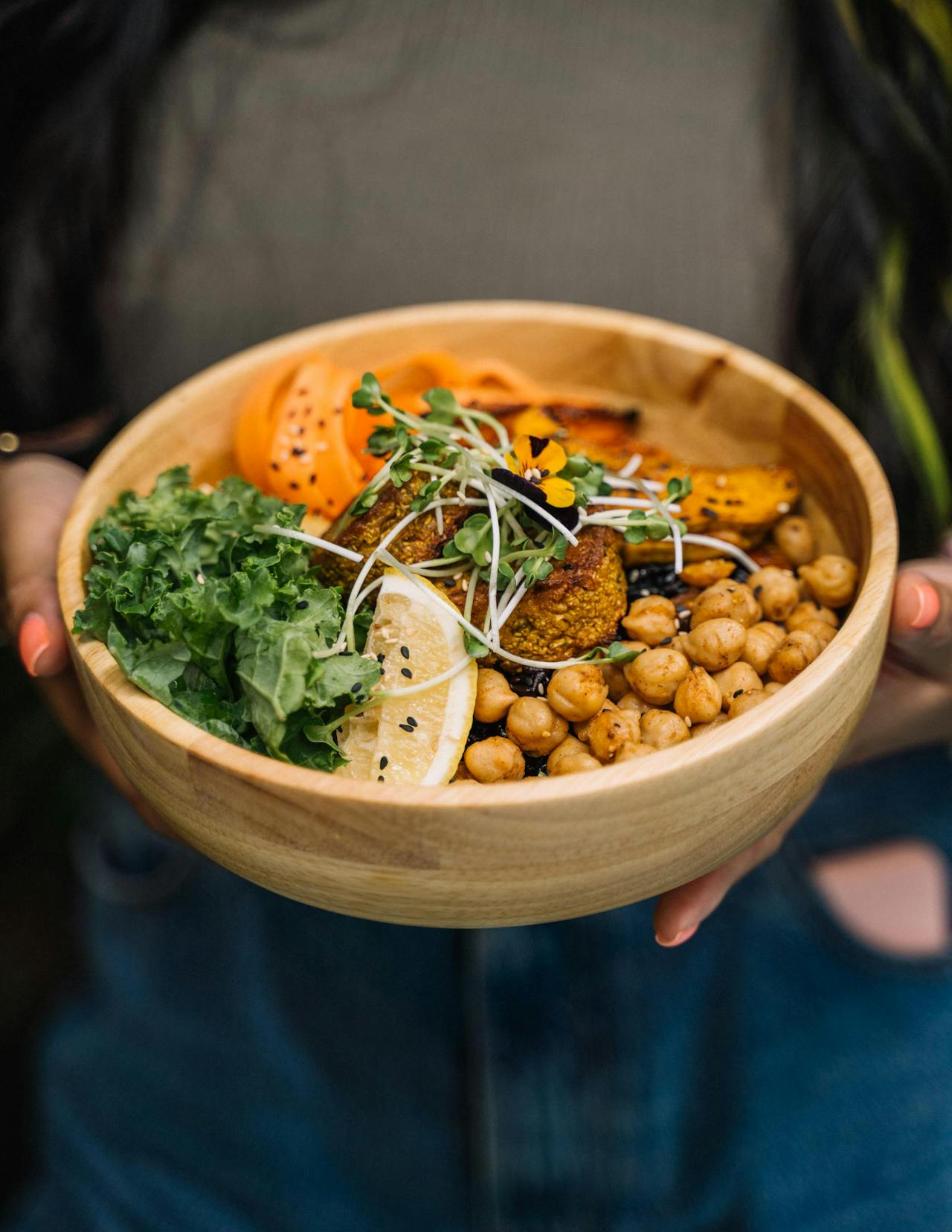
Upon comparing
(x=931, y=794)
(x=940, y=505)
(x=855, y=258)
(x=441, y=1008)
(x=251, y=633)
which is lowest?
(x=441, y=1008)

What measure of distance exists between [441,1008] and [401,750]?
1.13 m

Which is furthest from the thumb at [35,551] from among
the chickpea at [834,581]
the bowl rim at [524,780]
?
the chickpea at [834,581]

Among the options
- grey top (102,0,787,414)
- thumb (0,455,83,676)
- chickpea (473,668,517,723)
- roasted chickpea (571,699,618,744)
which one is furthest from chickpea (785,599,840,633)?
thumb (0,455,83,676)

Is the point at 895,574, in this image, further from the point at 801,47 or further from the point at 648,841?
the point at 801,47

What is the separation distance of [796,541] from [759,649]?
A: 333mm

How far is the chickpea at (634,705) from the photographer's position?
4.91 ft

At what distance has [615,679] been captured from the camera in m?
1.54

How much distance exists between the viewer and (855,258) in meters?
2.16

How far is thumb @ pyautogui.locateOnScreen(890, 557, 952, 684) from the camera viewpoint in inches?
58.6

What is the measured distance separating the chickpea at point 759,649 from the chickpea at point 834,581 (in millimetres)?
117

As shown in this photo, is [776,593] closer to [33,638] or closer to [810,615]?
[810,615]

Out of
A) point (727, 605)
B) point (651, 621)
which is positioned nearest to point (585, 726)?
point (651, 621)

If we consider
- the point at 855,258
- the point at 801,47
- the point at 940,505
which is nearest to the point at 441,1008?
the point at 940,505

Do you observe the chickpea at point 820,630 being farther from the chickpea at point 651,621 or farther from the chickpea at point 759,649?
the chickpea at point 651,621
